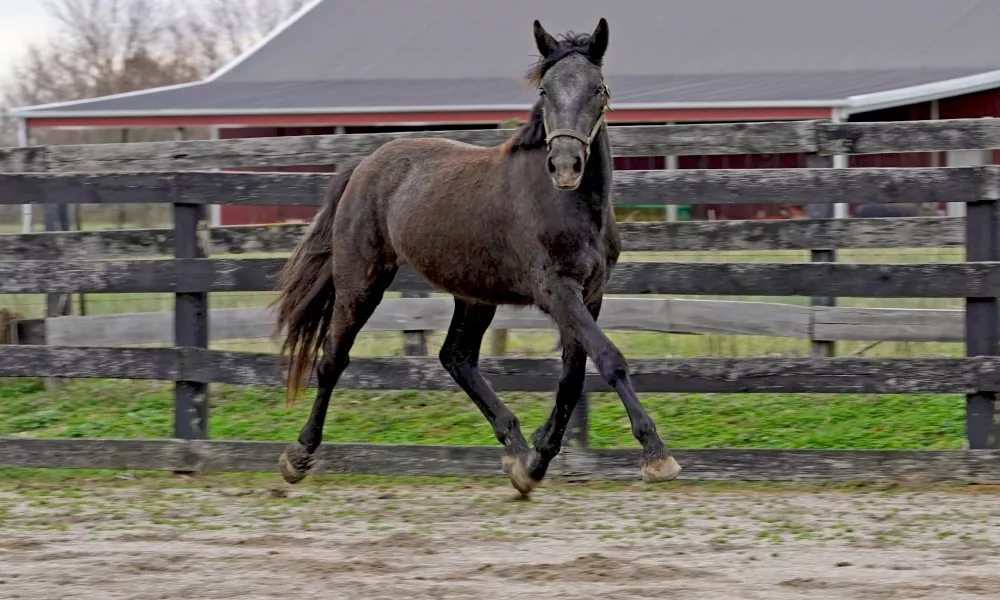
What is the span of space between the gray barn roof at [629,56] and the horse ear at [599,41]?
13.1 m

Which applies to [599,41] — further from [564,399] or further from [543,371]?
[543,371]

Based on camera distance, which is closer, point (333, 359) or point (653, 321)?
point (333, 359)

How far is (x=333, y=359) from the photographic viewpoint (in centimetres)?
637

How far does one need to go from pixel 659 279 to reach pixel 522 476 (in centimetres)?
128

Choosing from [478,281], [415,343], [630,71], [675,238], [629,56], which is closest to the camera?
[478,281]

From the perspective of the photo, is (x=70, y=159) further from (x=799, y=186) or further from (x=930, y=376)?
(x=930, y=376)

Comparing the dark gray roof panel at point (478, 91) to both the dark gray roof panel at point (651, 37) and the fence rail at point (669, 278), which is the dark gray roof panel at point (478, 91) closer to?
the dark gray roof panel at point (651, 37)

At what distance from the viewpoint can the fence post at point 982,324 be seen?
20.2ft

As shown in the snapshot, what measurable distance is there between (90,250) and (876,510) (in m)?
4.51

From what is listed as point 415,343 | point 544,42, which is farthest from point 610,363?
point 415,343

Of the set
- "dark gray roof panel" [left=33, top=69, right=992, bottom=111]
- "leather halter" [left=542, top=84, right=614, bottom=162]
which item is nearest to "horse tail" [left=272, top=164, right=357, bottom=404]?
"leather halter" [left=542, top=84, right=614, bottom=162]

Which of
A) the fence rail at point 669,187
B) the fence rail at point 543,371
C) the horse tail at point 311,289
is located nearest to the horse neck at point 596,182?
the fence rail at point 669,187

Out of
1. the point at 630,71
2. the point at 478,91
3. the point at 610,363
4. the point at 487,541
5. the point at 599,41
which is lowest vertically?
the point at 487,541

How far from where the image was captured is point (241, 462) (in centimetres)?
665
